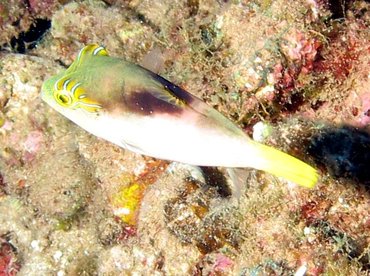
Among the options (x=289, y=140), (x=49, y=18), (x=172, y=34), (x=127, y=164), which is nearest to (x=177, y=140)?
(x=289, y=140)

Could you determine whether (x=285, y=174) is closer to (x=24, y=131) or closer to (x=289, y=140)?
(x=289, y=140)

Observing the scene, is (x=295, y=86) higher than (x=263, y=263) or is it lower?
higher

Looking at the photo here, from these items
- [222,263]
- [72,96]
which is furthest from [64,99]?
[222,263]

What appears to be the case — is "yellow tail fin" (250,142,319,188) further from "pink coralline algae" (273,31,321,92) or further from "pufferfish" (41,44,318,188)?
"pink coralline algae" (273,31,321,92)

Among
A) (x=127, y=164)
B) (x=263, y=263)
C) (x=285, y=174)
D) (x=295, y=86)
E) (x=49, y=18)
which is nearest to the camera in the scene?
(x=285, y=174)

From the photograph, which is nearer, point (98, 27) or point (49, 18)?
point (98, 27)

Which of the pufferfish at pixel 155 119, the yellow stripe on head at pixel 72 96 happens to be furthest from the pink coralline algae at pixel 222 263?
the yellow stripe on head at pixel 72 96

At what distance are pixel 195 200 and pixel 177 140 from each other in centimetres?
219

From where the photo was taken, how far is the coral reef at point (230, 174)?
10.4ft

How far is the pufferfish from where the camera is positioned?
1.59 metres

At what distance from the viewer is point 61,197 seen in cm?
530

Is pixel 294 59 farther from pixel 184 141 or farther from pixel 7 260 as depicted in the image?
pixel 7 260

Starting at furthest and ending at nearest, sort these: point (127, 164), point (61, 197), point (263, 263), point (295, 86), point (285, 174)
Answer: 1. point (61, 197)
2. point (127, 164)
3. point (295, 86)
4. point (263, 263)
5. point (285, 174)

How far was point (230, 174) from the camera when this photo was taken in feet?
7.00
